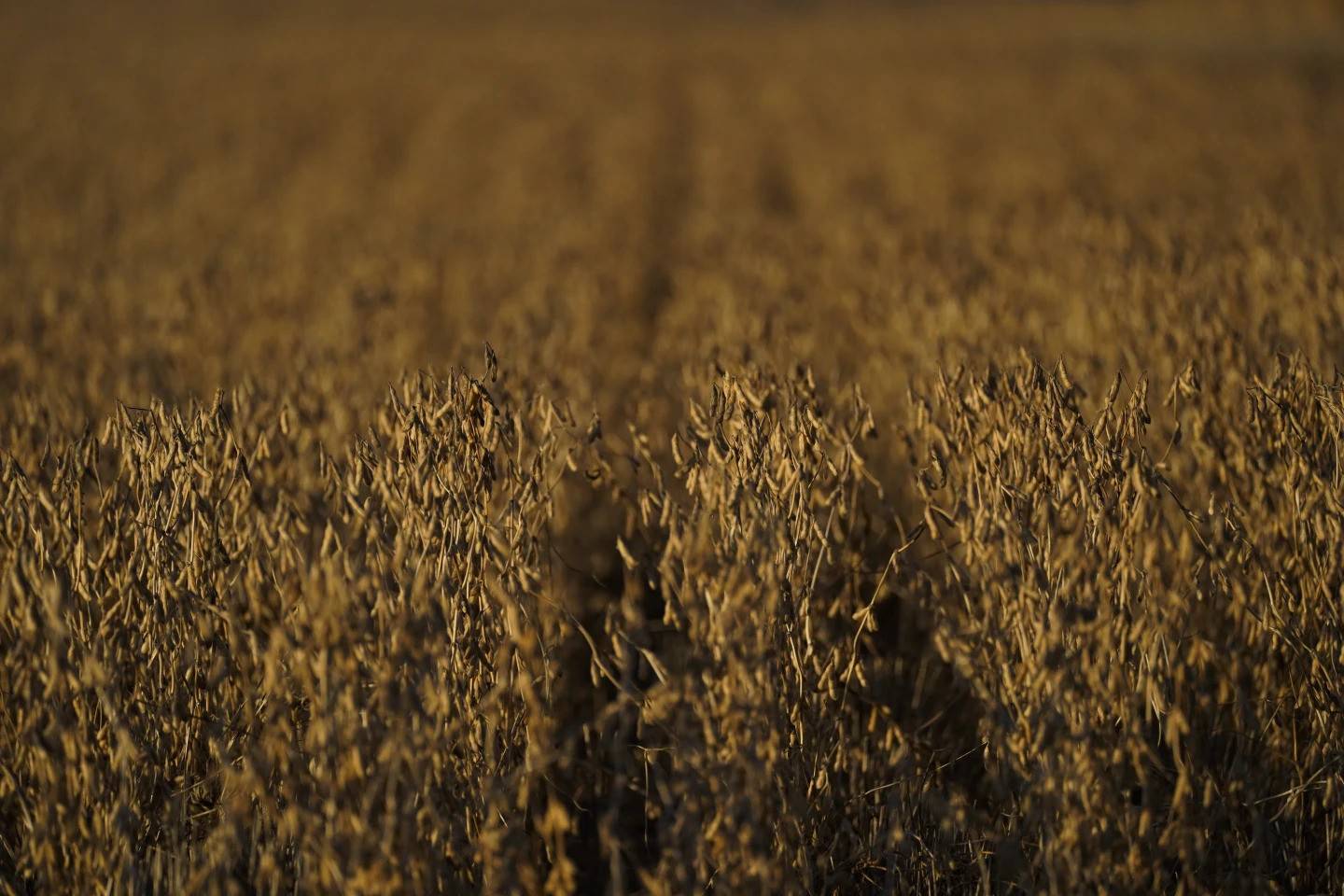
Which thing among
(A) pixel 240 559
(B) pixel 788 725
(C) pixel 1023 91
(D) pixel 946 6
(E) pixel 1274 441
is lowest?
(B) pixel 788 725

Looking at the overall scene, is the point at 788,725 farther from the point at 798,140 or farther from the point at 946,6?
the point at 946,6

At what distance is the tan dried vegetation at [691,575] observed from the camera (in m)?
1.62

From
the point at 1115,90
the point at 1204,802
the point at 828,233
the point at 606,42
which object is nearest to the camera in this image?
the point at 1204,802

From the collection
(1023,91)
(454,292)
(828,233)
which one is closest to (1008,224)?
(828,233)

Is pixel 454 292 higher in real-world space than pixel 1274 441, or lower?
lower

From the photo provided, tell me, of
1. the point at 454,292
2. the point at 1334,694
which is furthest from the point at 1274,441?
the point at 454,292

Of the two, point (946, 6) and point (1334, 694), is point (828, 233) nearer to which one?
point (1334, 694)

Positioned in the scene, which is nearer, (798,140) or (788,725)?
(788,725)

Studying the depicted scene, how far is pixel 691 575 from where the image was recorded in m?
1.77

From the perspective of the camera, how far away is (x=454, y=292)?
536 centimetres

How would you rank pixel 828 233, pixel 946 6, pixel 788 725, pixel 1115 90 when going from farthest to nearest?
pixel 946 6
pixel 1115 90
pixel 828 233
pixel 788 725

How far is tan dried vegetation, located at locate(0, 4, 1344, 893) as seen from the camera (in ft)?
5.32

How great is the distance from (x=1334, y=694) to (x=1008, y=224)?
5.30 metres

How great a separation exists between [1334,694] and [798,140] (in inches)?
413
